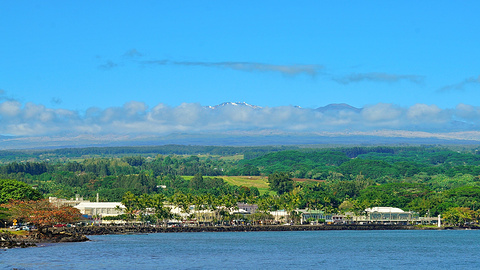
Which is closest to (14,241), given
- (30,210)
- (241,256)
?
(30,210)

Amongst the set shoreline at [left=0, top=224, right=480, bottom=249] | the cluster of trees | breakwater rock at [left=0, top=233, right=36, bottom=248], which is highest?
the cluster of trees

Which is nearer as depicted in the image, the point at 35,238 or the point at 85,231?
the point at 35,238

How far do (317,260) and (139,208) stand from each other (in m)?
98.0

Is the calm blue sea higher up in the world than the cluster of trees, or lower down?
lower down

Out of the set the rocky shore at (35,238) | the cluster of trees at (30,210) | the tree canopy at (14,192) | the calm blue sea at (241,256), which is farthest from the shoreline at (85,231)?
the tree canopy at (14,192)

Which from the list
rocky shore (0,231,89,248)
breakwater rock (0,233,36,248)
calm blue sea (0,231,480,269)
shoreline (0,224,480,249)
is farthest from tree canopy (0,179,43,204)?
breakwater rock (0,233,36,248)

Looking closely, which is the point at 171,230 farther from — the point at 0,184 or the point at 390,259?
the point at 390,259

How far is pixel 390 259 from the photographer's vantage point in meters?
104

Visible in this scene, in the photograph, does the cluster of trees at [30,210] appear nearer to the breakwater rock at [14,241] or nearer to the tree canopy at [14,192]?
the tree canopy at [14,192]

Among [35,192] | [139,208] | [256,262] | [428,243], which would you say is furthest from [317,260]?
[139,208]

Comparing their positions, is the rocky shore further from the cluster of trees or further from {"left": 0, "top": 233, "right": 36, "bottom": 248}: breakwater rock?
the cluster of trees

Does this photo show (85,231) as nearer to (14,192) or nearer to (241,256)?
(14,192)

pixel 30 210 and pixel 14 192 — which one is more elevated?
pixel 14 192

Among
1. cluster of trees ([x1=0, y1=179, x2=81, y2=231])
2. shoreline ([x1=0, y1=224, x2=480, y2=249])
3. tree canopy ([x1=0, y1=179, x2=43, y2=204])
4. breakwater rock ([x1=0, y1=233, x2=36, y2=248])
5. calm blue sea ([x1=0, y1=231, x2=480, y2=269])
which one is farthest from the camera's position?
tree canopy ([x1=0, y1=179, x2=43, y2=204])
